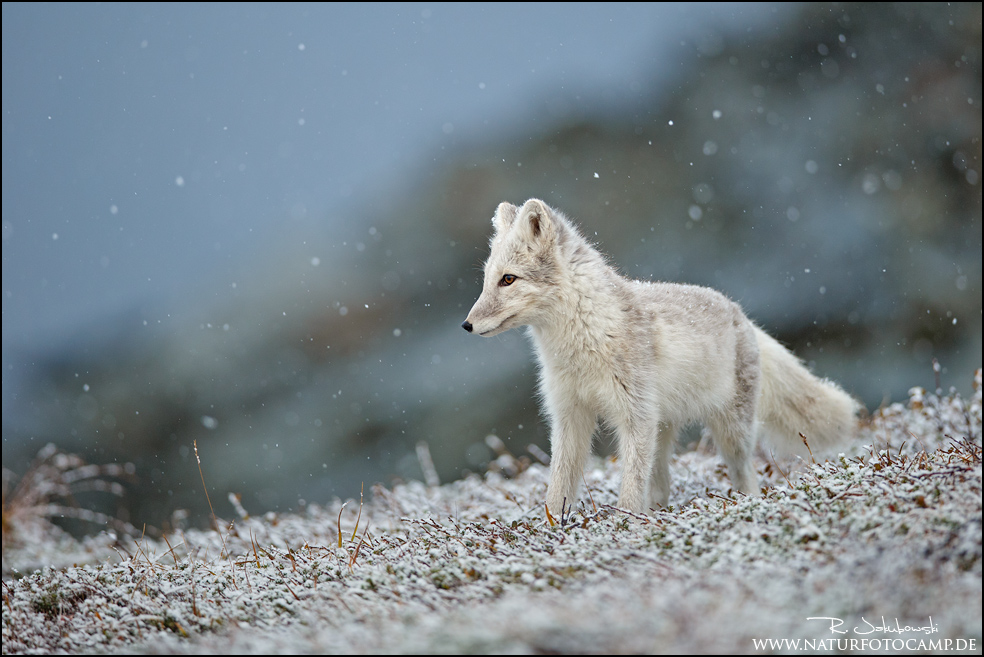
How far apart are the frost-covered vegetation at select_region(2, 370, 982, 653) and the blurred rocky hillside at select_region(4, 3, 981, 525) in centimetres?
790

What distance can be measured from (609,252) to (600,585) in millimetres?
9839

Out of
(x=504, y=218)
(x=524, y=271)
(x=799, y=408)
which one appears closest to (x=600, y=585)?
(x=524, y=271)

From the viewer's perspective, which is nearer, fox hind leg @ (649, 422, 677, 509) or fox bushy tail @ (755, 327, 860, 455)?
fox hind leg @ (649, 422, 677, 509)

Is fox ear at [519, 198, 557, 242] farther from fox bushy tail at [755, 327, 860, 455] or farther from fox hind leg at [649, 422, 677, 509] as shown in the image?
fox bushy tail at [755, 327, 860, 455]

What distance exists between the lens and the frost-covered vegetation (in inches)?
83.7

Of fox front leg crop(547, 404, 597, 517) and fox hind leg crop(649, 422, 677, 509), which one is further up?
fox front leg crop(547, 404, 597, 517)

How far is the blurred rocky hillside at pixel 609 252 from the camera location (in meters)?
Answer: 12.1

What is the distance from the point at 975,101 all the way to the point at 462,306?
10.6 m

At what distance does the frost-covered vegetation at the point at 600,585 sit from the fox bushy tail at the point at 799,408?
133 cm

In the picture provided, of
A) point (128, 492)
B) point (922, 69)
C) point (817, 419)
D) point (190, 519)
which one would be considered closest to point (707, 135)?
point (922, 69)

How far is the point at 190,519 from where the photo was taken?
11.7 meters
